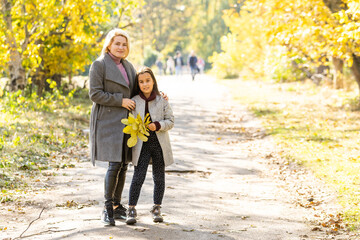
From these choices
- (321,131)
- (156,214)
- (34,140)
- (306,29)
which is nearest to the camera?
(156,214)

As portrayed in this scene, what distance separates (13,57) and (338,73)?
12.6 metres

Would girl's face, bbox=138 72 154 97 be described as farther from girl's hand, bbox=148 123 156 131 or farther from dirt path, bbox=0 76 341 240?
dirt path, bbox=0 76 341 240

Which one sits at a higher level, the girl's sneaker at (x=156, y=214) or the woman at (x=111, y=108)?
the woman at (x=111, y=108)

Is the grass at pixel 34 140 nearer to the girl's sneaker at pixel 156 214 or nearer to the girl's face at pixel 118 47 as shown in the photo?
the girl's sneaker at pixel 156 214

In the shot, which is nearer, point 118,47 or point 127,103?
point 127,103

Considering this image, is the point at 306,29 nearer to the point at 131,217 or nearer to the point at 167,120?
the point at 167,120

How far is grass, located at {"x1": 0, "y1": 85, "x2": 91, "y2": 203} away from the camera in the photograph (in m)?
7.35

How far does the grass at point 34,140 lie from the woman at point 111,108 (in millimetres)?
1750

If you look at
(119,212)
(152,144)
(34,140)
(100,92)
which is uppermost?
(100,92)

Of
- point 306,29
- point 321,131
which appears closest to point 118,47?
point 306,29

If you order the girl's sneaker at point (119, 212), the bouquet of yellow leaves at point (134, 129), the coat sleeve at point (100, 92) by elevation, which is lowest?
the girl's sneaker at point (119, 212)

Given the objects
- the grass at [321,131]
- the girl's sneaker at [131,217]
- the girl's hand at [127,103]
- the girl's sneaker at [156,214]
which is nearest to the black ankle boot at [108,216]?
the girl's sneaker at [131,217]

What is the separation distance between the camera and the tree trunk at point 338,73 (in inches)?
778

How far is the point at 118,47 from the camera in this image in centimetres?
522
